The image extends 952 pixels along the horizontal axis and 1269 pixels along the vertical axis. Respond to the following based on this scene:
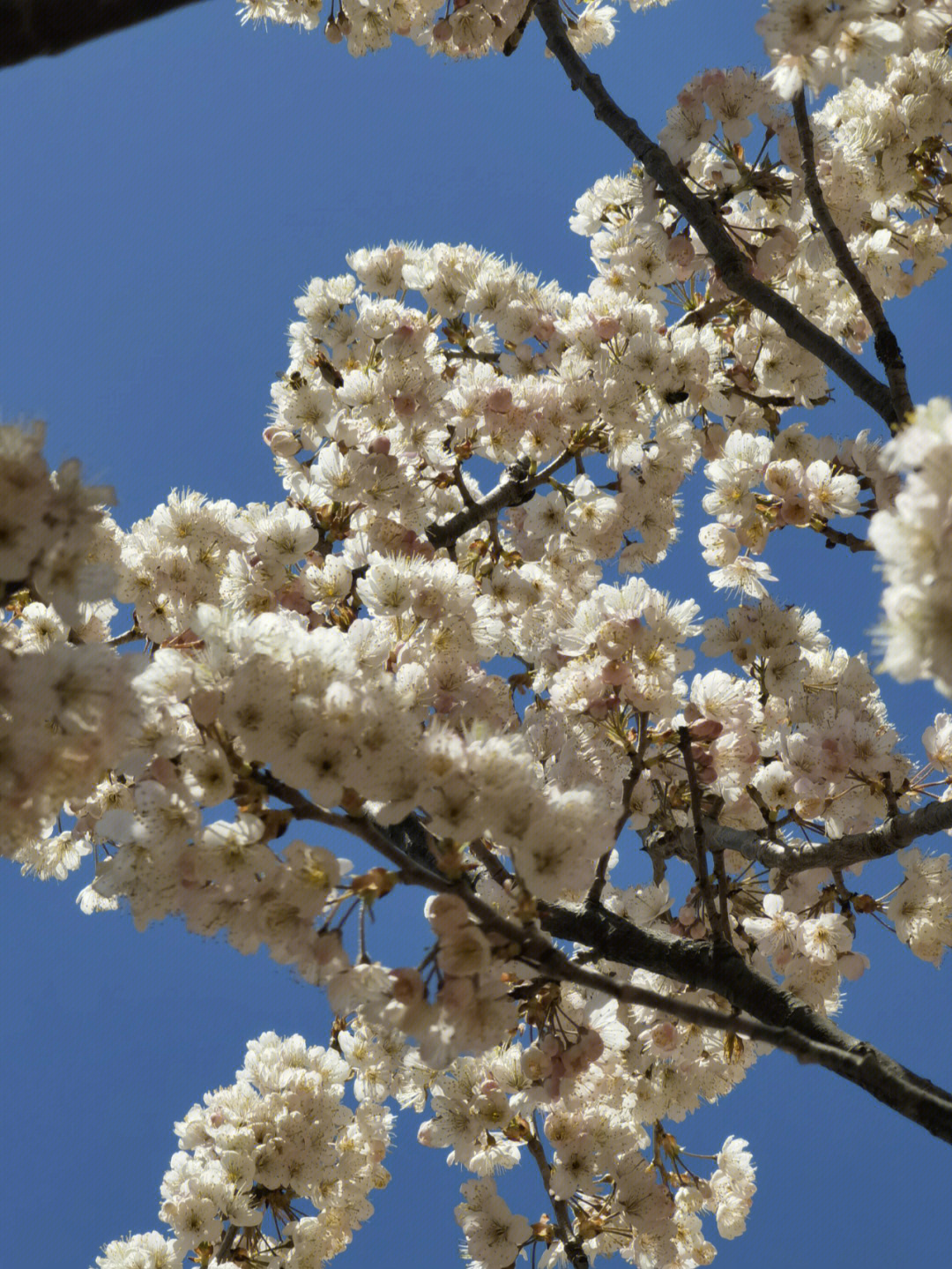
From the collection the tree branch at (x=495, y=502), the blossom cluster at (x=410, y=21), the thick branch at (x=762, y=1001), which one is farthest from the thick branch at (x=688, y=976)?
the blossom cluster at (x=410, y=21)

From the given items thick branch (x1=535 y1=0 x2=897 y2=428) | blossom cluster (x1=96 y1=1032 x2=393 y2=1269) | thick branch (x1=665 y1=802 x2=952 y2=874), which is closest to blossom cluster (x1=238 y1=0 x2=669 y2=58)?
thick branch (x1=535 y1=0 x2=897 y2=428)

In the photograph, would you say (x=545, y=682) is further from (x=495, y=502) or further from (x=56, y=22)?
(x=56, y=22)

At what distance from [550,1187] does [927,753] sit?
223cm

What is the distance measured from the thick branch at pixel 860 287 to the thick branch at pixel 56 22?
8.13ft

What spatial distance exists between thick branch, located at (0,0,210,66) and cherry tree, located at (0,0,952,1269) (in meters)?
0.64

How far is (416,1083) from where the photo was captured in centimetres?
433

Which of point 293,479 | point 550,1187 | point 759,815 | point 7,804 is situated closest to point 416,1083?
point 550,1187

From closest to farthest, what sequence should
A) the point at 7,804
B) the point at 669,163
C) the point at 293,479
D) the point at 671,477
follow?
the point at 7,804 < the point at 669,163 < the point at 671,477 < the point at 293,479

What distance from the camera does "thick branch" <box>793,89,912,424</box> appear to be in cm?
314

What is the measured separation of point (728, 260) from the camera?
3.52 m

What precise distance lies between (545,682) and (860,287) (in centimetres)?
197

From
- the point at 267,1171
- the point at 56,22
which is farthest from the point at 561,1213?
the point at 56,22

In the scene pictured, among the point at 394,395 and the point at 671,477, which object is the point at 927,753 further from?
the point at 394,395

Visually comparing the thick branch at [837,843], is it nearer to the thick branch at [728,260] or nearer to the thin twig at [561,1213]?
the thick branch at [728,260]
